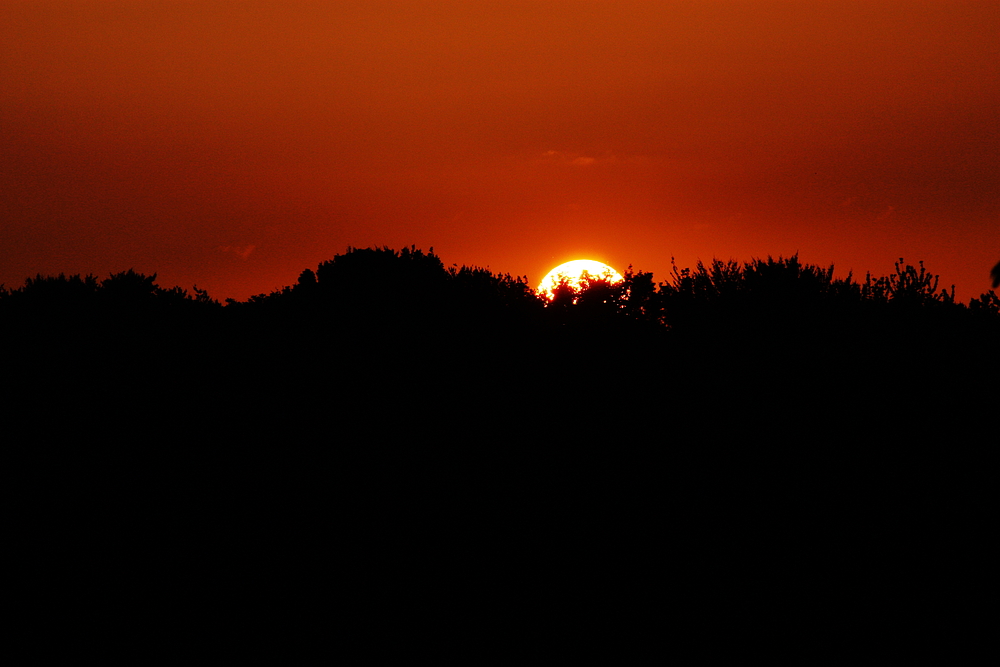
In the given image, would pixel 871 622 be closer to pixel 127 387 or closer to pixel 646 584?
pixel 646 584

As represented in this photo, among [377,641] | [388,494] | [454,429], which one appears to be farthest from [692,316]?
[377,641]

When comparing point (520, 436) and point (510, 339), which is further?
point (510, 339)

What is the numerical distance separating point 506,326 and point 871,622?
22.2m

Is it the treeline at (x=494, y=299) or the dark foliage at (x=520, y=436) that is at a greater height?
the treeline at (x=494, y=299)

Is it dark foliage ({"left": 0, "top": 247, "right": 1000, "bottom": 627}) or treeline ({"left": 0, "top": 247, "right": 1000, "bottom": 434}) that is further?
treeline ({"left": 0, "top": 247, "right": 1000, "bottom": 434})

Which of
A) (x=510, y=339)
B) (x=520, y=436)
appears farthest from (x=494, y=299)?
(x=520, y=436)

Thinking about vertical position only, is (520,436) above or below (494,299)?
below

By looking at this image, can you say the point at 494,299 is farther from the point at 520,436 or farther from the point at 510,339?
the point at 520,436

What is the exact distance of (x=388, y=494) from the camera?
26.2m

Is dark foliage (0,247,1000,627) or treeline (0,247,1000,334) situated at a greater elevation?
treeline (0,247,1000,334)

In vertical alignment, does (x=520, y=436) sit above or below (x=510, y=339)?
below

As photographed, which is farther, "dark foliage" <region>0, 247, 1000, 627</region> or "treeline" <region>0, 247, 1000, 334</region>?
"treeline" <region>0, 247, 1000, 334</region>

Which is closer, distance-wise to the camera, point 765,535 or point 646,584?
point 646,584

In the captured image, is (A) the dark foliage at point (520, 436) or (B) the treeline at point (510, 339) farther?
(B) the treeline at point (510, 339)
